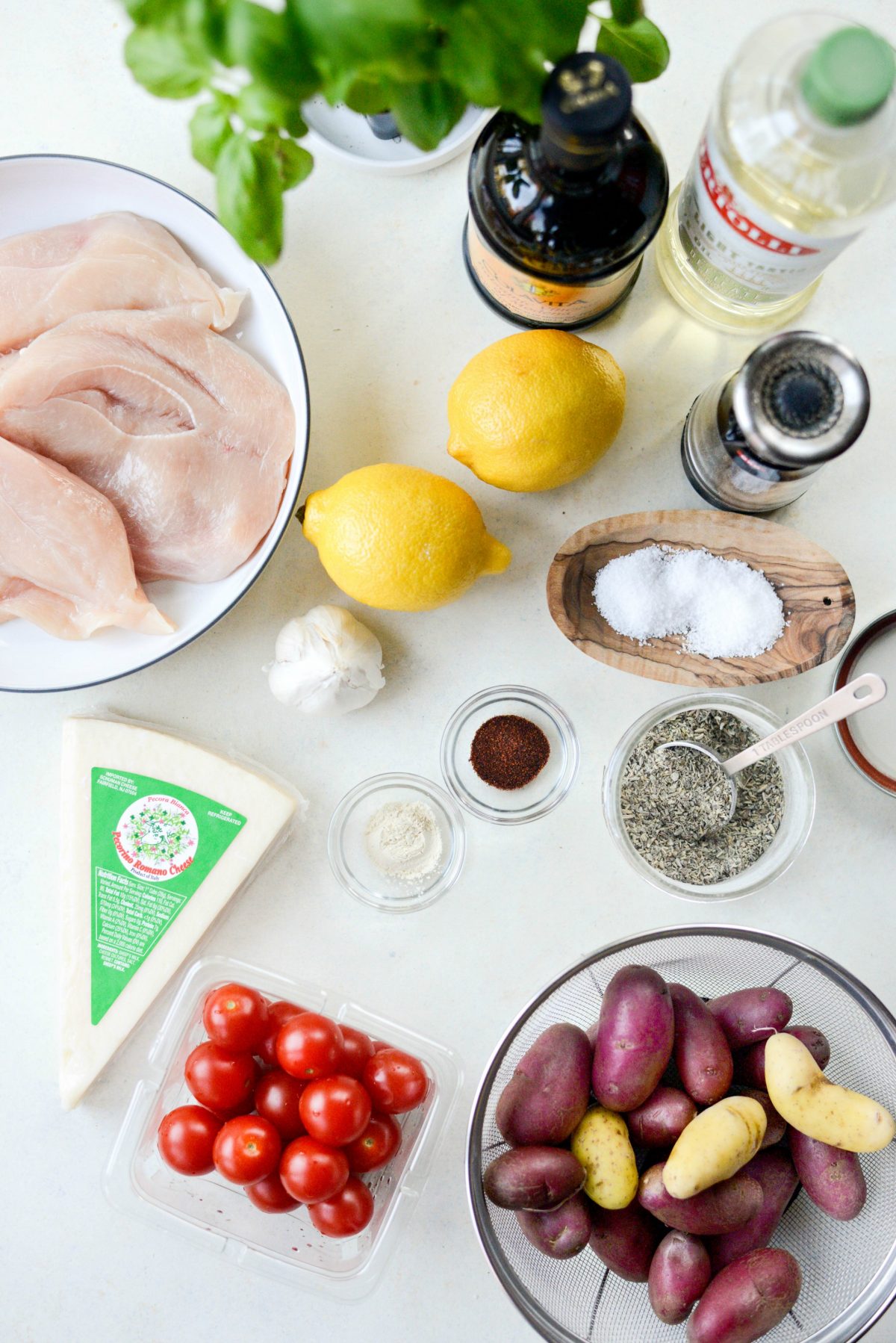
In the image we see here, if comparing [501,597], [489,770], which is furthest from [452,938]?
[501,597]

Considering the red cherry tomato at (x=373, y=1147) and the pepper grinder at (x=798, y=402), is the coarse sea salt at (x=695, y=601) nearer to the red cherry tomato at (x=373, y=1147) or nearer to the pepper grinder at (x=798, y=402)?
the pepper grinder at (x=798, y=402)

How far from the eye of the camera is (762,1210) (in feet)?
2.79

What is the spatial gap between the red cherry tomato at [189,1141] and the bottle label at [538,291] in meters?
0.87

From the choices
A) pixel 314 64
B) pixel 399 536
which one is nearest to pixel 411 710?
pixel 399 536

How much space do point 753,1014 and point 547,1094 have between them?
8.1 inches

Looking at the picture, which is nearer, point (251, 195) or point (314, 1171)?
point (251, 195)

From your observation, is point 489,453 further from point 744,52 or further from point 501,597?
point 744,52

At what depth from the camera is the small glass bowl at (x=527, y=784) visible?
41.6 inches

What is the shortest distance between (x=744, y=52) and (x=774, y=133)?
11 centimetres

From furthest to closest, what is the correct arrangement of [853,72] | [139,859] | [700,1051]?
[139,859]
[700,1051]
[853,72]

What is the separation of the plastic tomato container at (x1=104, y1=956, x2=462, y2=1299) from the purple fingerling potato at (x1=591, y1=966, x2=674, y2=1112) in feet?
0.79

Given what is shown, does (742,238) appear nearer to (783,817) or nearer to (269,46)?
(269,46)

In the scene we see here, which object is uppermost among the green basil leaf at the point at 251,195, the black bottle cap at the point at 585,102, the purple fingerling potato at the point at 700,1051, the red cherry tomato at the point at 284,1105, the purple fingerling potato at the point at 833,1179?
the black bottle cap at the point at 585,102

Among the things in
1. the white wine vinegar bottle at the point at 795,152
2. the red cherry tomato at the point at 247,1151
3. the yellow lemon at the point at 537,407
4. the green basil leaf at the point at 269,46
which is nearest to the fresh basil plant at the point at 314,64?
the green basil leaf at the point at 269,46
